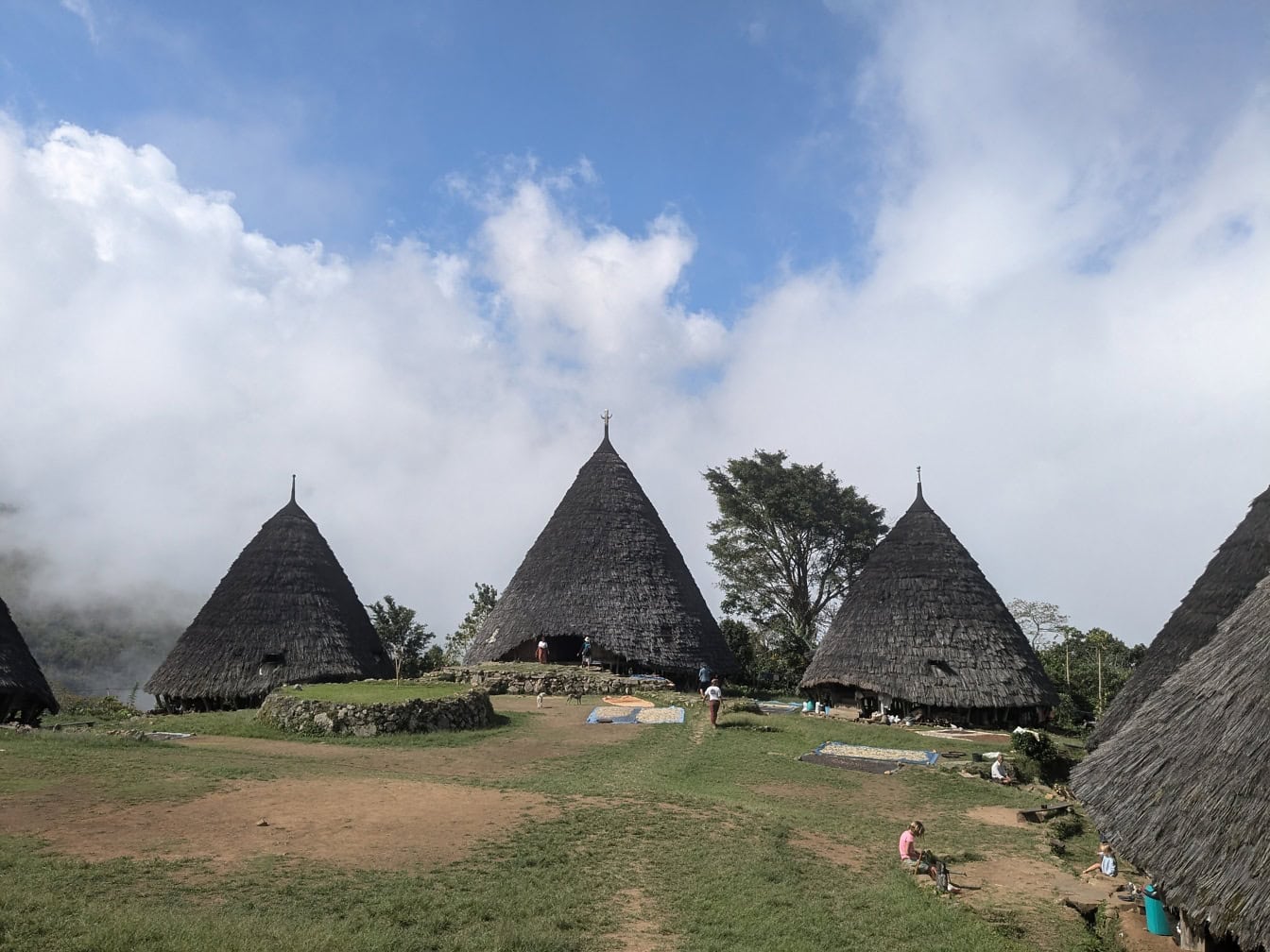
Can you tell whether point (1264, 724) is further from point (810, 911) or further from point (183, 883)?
point (183, 883)

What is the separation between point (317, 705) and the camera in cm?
1778

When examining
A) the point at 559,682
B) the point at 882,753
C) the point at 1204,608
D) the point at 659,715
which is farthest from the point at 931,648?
the point at 559,682

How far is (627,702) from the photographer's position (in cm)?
2269

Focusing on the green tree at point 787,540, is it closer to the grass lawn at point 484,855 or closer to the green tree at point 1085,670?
the green tree at point 1085,670

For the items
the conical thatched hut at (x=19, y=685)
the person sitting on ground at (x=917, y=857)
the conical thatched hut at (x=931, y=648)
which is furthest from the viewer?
the conical thatched hut at (x=931, y=648)

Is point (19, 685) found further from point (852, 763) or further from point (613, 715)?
point (852, 763)

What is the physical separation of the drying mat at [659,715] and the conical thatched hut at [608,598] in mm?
5145

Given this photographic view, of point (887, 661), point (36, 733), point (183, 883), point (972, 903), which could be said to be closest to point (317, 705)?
point (36, 733)

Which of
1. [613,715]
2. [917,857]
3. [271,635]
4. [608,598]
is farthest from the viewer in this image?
[608,598]

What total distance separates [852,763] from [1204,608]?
274 inches

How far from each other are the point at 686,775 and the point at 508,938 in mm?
8325

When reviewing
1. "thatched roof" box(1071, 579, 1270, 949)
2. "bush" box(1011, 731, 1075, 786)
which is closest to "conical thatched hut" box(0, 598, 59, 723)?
"bush" box(1011, 731, 1075, 786)

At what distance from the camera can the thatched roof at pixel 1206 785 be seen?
6363 millimetres

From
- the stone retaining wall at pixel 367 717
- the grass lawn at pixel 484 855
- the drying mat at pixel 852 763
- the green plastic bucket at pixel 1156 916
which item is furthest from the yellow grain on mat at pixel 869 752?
the green plastic bucket at pixel 1156 916
